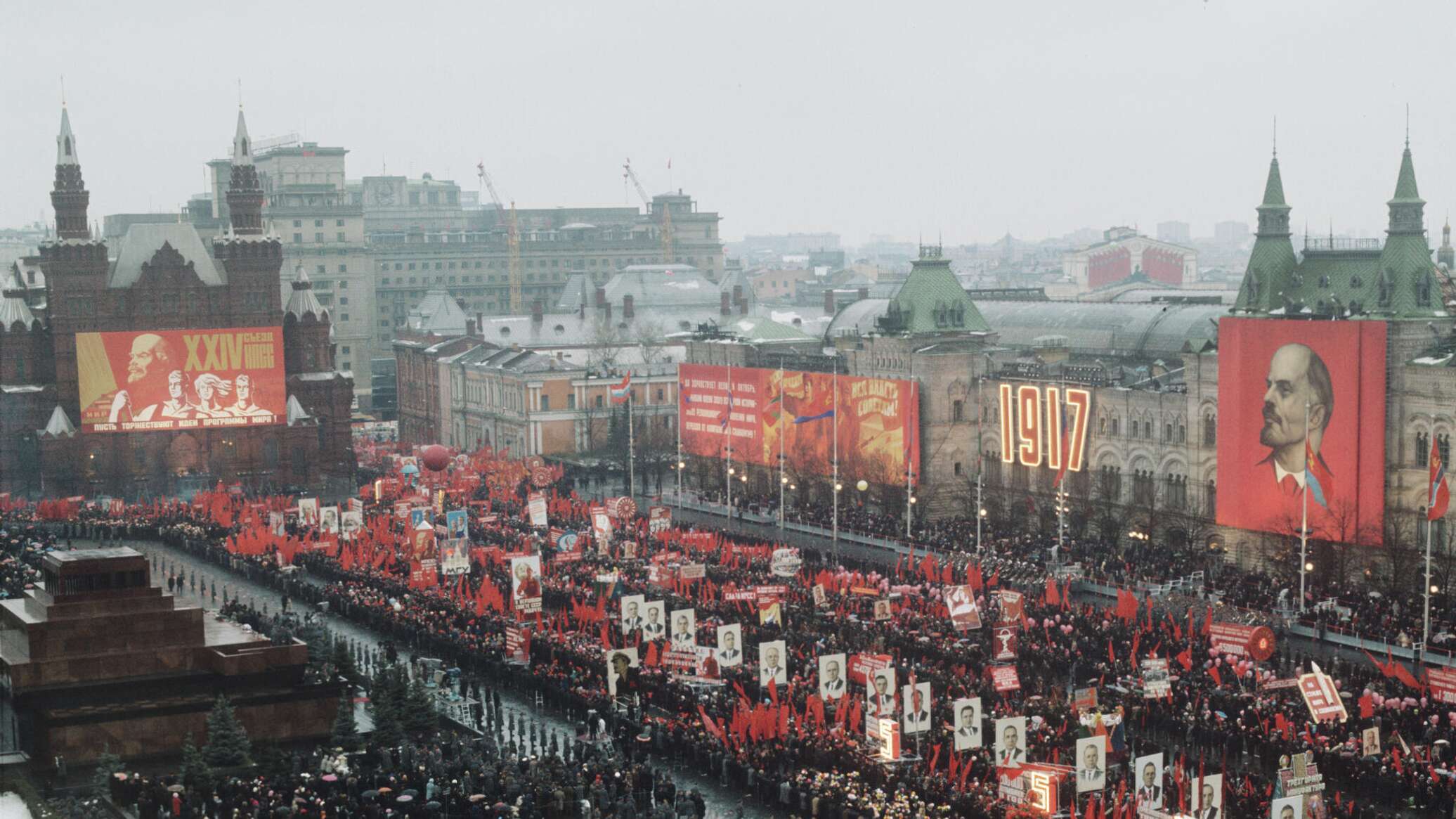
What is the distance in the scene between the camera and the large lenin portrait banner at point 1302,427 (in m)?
73.0

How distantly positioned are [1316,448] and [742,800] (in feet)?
118

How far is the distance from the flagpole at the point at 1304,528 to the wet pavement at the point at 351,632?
2567cm

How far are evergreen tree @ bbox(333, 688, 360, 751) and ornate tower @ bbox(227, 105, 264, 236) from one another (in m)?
77.1

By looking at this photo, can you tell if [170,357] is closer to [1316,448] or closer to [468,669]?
[468,669]

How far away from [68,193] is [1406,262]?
253ft

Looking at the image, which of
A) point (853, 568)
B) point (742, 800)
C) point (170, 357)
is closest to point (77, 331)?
point (170, 357)

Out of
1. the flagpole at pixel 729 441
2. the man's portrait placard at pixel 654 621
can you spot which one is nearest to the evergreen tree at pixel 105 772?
the man's portrait placard at pixel 654 621

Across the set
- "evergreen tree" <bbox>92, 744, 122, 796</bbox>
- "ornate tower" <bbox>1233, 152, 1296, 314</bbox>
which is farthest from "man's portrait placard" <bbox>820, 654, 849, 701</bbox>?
"ornate tower" <bbox>1233, 152, 1296, 314</bbox>

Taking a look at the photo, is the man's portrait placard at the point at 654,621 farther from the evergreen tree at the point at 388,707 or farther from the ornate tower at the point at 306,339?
the ornate tower at the point at 306,339

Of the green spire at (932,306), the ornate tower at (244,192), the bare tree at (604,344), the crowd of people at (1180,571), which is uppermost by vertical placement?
the ornate tower at (244,192)

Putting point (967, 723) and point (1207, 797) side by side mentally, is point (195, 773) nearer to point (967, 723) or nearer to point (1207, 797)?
point (967, 723)

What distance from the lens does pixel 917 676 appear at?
54.8 m

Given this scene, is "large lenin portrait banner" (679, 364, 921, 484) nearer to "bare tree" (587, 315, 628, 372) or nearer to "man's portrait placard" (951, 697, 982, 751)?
"bare tree" (587, 315, 628, 372)

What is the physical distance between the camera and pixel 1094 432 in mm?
89188
